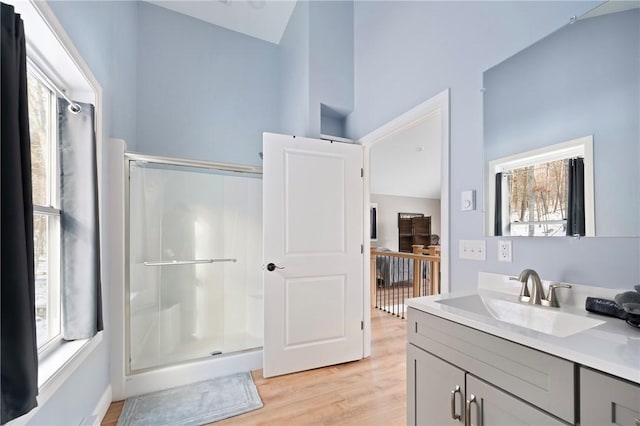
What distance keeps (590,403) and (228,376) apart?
7.34 feet

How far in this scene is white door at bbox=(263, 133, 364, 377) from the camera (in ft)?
7.50

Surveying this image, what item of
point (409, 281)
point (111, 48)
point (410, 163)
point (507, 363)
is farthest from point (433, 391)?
point (410, 163)

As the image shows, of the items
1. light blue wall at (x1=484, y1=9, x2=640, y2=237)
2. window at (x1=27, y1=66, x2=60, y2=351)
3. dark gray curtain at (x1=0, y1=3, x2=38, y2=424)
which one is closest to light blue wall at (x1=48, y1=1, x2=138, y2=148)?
window at (x1=27, y1=66, x2=60, y2=351)

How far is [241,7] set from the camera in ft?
9.55

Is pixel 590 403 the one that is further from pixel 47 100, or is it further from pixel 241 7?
pixel 241 7

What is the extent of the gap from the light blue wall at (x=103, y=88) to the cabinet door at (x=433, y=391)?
1.49 meters

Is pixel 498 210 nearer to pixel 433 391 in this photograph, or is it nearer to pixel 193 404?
pixel 433 391

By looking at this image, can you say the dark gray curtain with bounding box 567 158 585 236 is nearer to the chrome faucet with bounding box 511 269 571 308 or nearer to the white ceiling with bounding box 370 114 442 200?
the chrome faucet with bounding box 511 269 571 308

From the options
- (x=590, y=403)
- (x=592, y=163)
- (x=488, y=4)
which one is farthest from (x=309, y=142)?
(x=590, y=403)

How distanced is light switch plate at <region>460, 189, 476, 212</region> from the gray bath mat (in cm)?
182

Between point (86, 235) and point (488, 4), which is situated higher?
point (488, 4)

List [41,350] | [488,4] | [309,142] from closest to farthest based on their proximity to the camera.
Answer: [41,350]
[488,4]
[309,142]

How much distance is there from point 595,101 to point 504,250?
73cm

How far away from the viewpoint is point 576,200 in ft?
3.86
